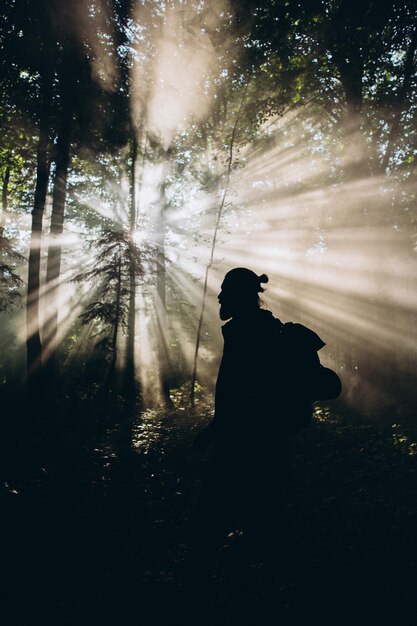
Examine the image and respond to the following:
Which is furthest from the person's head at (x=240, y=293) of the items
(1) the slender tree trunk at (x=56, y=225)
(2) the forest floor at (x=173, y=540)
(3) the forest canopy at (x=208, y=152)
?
(1) the slender tree trunk at (x=56, y=225)

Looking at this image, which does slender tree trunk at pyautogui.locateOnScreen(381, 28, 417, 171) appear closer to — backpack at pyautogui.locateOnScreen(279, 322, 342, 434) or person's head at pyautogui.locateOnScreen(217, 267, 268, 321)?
person's head at pyautogui.locateOnScreen(217, 267, 268, 321)

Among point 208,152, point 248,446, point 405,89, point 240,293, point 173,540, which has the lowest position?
point 173,540

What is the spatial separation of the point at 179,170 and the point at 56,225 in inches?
493

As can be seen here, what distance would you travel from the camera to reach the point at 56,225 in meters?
12.5

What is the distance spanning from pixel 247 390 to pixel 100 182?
72.8 ft

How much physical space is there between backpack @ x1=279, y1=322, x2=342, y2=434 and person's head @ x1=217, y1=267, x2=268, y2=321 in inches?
16.6

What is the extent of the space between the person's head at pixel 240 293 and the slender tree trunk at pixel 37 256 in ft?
33.8

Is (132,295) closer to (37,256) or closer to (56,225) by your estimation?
(56,225)

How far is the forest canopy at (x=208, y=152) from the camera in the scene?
11367 mm

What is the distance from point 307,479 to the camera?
6.84 m

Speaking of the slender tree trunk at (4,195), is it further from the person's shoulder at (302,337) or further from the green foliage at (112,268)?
the person's shoulder at (302,337)

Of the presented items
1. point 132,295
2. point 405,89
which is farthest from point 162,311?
point 405,89

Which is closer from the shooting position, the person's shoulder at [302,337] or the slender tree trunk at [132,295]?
the person's shoulder at [302,337]

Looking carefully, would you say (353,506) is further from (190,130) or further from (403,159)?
(190,130)
